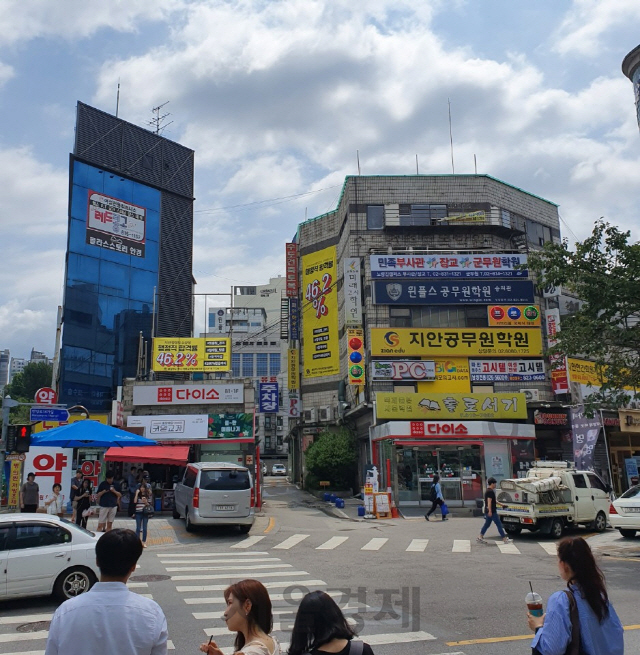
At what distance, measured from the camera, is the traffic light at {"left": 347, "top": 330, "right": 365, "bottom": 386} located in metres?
34.2

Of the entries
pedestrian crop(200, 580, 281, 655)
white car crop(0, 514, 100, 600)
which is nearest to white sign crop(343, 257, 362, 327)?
white car crop(0, 514, 100, 600)

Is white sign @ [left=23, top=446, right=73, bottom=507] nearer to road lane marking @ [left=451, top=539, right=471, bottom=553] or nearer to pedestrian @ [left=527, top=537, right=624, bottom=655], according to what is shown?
road lane marking @ [left=451, top=539, right=471, bottom=553]

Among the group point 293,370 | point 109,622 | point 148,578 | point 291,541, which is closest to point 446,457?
point 291,541

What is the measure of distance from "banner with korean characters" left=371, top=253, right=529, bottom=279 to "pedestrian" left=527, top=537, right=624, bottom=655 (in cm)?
3184

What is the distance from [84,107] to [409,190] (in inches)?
1144

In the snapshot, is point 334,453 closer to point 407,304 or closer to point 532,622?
point 407,304

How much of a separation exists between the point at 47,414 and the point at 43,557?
415 inches

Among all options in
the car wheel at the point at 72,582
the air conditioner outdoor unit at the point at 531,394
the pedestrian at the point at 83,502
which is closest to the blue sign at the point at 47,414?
the pedestrian at the point at 83,502

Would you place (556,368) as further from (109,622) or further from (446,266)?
(109,622)

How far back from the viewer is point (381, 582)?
38.6ft

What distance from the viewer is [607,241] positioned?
16812mm

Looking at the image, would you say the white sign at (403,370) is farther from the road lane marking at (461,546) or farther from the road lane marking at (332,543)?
the road lane marking at (461,546)

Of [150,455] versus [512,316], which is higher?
[512,316]

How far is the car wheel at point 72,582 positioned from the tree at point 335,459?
27465 millimetres
